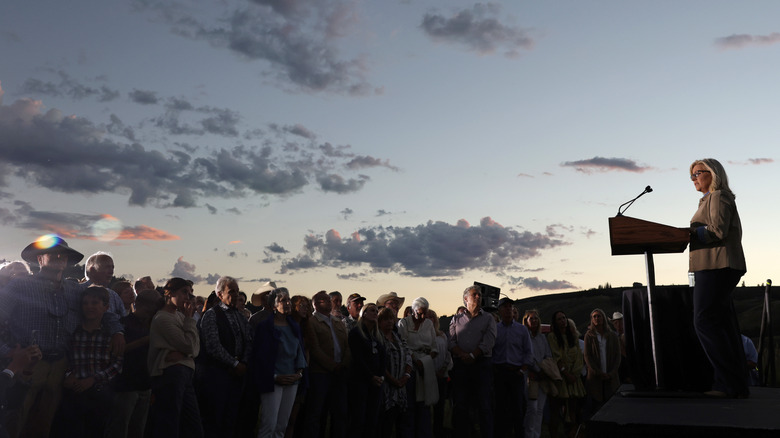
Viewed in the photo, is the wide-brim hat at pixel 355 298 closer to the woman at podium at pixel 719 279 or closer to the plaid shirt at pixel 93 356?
the plaid shirt at pixel 93 356

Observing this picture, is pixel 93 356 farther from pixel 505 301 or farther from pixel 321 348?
pixel 505 301

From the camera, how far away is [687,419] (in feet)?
10.4

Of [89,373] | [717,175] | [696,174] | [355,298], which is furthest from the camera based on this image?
[355,298]

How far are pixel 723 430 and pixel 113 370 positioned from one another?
4894 mm

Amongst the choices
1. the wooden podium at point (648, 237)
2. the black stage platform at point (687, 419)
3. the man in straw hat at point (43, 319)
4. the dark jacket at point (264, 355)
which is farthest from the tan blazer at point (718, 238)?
the man in straw hat at point (43, 319)

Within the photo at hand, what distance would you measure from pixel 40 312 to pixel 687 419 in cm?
481

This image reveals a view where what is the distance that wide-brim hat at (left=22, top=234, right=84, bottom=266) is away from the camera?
5.54m

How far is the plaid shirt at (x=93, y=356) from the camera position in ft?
18.4

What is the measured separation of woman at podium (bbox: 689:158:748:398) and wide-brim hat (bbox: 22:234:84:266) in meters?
4.94

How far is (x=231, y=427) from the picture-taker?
6.86m

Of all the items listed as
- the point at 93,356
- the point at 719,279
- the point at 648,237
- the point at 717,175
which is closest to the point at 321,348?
the point at 93,356

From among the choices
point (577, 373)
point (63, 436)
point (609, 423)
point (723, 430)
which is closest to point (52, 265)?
point (63, 436)

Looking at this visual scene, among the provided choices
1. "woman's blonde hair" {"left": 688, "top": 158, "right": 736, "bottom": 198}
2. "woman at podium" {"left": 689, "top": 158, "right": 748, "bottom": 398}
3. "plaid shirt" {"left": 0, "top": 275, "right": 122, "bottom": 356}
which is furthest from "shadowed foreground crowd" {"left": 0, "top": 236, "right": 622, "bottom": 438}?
"woman's blonde hair" {"left": 688, "top": 158, "right": 736, "bottom": 198}

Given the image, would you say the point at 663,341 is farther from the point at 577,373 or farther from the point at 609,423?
the point at 577,373
